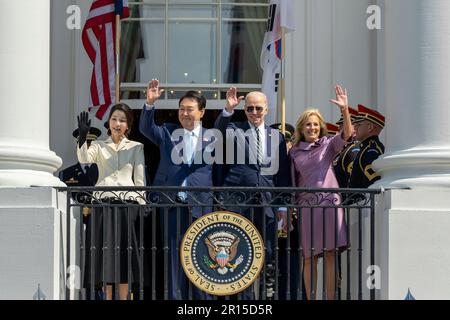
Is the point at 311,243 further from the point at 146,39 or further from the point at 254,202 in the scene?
the point at 146,39

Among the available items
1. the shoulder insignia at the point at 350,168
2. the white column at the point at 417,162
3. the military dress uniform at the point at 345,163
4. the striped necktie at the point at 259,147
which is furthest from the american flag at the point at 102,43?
the white column at the point at 417,162

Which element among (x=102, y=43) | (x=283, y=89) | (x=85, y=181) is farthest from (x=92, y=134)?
(x=283, y=89)

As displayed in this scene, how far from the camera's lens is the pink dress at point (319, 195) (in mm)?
12039

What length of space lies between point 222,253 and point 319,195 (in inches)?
39.2

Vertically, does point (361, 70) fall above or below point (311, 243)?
above

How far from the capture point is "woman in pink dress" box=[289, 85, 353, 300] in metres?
12.0

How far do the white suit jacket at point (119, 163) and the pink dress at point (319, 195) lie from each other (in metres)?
1.36

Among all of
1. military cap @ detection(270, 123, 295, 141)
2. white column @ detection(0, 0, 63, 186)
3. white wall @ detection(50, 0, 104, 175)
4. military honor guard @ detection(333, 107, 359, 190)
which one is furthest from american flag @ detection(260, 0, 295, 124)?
white column @ detection(0, 0, 63, 186)

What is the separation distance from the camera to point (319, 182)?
40.1 ft

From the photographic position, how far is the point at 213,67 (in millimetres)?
15734

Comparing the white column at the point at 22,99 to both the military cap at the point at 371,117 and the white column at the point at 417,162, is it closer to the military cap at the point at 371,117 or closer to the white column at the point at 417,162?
the white column at the point at 417,162

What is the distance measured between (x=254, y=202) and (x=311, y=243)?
0.65 m
